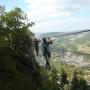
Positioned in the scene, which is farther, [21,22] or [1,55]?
[21,22]

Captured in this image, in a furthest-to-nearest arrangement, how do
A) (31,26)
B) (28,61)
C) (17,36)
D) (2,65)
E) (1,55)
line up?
(31,26) < (17,36) < (28,61) < (1,55) < (2,65)

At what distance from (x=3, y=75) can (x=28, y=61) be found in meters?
7.28

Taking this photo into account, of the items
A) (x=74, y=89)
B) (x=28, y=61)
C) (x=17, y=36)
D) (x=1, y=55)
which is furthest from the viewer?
(x=74, y=89)

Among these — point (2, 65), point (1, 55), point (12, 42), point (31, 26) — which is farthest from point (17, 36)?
point (2, 65)

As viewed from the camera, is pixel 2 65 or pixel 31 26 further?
pixel 31 26

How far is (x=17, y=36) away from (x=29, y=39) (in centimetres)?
179

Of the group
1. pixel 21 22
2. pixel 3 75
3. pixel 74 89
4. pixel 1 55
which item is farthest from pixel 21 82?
pixel 74 89

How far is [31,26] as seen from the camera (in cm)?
4009

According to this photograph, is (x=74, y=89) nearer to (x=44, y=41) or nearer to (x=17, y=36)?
(x=17, y=36)

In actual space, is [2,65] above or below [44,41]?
below

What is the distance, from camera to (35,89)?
102ft

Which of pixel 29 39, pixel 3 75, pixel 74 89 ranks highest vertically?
pixel 29 39

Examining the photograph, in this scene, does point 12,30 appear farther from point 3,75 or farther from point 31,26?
point 3,75

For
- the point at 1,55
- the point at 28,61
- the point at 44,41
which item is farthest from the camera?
the point at 28,61
